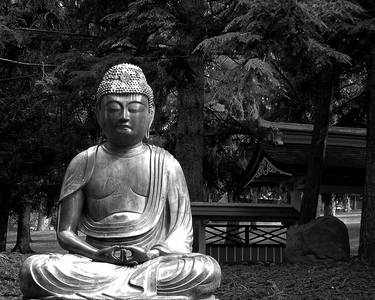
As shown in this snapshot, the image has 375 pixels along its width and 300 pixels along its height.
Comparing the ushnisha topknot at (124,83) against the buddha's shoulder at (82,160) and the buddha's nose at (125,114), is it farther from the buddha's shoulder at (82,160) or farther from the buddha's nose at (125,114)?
the buddha's shoulder at (82,160)

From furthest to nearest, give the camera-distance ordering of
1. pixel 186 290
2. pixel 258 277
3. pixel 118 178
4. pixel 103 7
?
pixel 103 7, pixel 258 277, pixel 118 178, pixel 186 290

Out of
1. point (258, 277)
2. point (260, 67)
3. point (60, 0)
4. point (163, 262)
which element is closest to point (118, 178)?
point (163, 262)

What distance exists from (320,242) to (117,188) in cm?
620

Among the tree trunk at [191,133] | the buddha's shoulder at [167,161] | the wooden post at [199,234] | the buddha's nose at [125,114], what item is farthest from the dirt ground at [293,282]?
the buddha's nose at [125,114]

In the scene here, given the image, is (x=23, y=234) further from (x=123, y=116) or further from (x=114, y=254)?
(x=114, y=254)

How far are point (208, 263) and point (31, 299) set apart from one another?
4.29 ft

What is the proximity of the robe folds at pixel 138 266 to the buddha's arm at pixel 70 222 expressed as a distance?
60 millimetres

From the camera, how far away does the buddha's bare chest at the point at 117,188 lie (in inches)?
217

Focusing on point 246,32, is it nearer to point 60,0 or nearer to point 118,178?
point 118,178

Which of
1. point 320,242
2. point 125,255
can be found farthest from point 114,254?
point 320,242

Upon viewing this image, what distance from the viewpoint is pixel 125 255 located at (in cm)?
512

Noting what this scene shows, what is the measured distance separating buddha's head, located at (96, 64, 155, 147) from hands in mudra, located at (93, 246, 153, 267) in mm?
932

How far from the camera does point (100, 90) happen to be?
5.60m

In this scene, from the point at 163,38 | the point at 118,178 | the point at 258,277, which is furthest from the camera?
the point at 163,38
